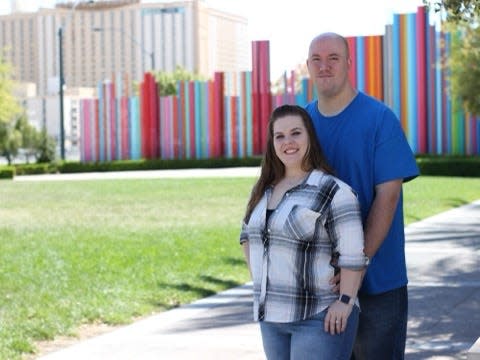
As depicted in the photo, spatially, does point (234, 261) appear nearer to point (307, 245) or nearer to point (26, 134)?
point (307, 245)

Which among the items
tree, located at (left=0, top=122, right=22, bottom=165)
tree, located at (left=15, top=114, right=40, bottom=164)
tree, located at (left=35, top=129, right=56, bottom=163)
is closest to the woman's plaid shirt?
tree, located at (left=35, top=129, right=56, bottom=163)

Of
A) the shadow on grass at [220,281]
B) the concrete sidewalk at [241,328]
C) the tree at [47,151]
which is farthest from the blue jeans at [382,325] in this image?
the tree at [47,151]

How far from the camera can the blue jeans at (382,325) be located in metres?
3.99

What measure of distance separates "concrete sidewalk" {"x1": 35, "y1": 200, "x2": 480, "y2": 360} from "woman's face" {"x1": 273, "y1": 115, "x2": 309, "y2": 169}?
351 centimetres

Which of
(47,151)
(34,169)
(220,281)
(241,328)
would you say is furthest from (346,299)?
(47,151)

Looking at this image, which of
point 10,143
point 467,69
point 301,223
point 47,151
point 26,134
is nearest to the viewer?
point 301,223

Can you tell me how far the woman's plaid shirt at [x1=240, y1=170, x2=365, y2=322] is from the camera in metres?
3.68

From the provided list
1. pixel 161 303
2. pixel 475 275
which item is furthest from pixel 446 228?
pixel 161 303

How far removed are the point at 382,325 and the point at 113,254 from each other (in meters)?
9.84

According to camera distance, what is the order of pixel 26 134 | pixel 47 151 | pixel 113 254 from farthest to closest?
pixel 26 134 → pixel 47 151 → pixel 113 254

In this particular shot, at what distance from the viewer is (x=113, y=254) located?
44.7 feet

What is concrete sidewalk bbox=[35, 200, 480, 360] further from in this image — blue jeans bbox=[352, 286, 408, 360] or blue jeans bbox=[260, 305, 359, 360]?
blue jeans bbox=[260, 305, 359, 360]

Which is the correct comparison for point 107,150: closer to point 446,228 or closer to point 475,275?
point 446,228

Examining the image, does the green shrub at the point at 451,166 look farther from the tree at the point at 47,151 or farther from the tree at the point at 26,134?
the tree at the point at 26,134
